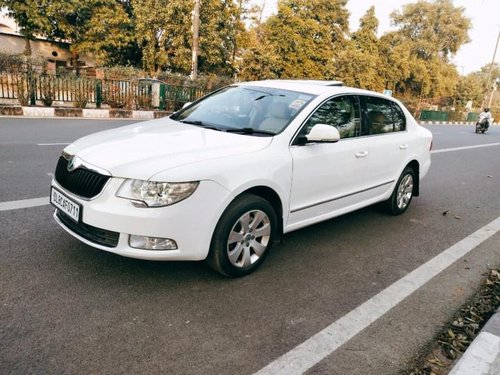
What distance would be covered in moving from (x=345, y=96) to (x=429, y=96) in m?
49.7

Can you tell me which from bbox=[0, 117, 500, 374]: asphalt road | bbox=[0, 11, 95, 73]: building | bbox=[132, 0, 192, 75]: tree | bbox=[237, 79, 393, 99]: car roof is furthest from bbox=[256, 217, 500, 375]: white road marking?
bbox=[0, 11, 95, 73]: building

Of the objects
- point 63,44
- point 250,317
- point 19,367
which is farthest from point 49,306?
point 63,44

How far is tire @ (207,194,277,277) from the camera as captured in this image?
323 cm

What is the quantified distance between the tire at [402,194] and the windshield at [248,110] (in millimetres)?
2052

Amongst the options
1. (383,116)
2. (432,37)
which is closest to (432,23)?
(432,37)

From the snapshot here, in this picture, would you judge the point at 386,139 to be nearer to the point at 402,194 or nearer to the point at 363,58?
the point at 402,194

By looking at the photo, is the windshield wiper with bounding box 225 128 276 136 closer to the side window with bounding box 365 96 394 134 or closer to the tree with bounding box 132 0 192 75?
the side window with bounding box 365 96 394 134

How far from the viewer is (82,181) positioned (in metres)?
3.15

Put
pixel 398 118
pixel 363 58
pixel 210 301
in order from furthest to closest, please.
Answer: pixel 363 58
pixel 398 118
pixel 210 301

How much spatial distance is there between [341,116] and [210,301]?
7.76 ft

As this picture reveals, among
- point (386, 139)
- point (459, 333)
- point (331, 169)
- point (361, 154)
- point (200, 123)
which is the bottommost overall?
point (459, 333)

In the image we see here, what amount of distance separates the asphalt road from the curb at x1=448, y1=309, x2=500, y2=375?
259 mm

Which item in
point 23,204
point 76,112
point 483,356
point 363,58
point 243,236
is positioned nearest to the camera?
point 483,356

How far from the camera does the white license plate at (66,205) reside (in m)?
3.13
